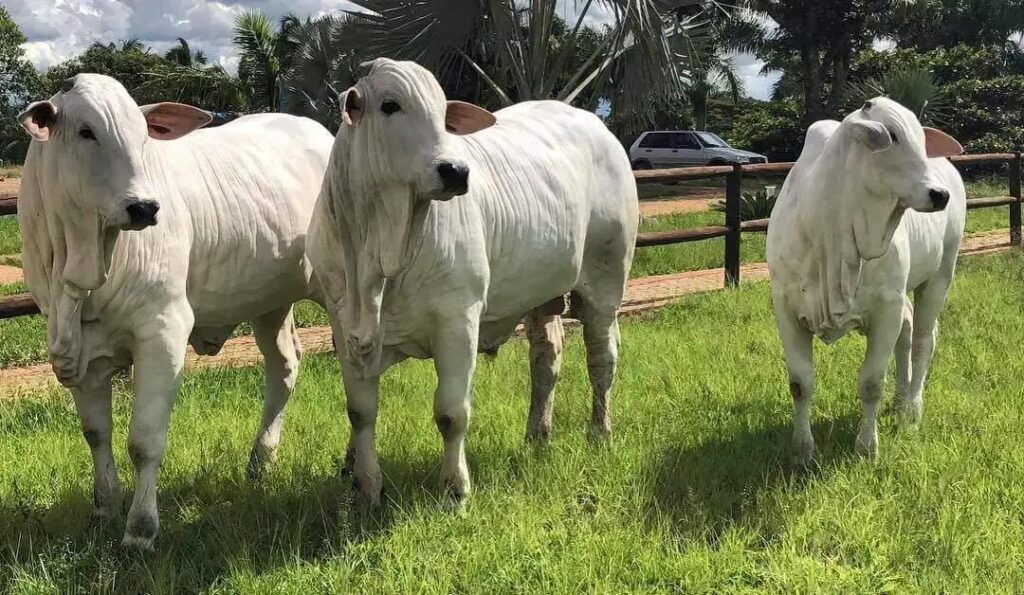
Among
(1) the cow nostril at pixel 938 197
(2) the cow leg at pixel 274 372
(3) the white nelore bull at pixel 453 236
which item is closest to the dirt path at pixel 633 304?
(2) the cow leg at pixel 274 372

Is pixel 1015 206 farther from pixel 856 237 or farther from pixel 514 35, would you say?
pixel 856 237

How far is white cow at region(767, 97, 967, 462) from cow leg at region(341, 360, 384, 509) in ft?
6.00

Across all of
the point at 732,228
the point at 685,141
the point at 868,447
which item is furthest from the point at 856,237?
the point at 685,141

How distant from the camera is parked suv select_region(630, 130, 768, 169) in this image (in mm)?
25109

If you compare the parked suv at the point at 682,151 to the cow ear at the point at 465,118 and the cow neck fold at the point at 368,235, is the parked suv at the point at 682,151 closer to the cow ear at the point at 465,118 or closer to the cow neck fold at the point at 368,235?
the cow ear at the point at 465,118

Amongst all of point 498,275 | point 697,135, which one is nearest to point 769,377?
point 498,275

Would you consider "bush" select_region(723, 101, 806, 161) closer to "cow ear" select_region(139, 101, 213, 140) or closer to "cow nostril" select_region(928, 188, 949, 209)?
"cow nostril" select_region(928, 188, 949, 209)

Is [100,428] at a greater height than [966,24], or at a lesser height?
lesser

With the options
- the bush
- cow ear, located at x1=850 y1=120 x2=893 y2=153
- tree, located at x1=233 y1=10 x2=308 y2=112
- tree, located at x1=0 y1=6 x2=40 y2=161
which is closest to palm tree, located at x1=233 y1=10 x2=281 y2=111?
tree, located at x1=233 y1=10 x2=308 y2=112

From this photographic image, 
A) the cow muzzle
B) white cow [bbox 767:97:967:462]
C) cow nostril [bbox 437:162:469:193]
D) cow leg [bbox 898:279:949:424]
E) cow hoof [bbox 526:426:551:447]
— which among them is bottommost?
cow hoof [bbox 526:426:551:447]

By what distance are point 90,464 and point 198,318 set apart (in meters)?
1.11

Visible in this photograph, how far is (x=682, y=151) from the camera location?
25.8m

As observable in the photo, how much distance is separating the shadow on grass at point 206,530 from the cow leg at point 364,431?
0.06 meters

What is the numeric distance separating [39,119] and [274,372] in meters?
1.80
